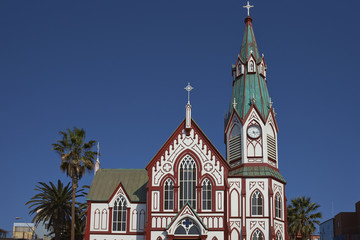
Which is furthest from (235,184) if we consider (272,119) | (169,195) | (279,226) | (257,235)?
(272,119)

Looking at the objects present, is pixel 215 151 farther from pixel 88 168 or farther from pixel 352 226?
pixel 352 226

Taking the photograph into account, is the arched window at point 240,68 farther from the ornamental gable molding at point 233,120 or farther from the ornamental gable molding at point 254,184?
the ornamental gable molding at point 254,184

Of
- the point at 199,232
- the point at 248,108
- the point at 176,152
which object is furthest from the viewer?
the point at 248,108

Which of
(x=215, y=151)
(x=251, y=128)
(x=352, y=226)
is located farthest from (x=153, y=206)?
(x=352, y=226)

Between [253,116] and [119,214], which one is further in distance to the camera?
[253,116]

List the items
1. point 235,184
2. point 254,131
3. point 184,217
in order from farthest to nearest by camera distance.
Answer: point 254,131 → point 235,184 → point 184,217

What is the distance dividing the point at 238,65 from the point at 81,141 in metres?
20.3

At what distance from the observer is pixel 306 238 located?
197ft

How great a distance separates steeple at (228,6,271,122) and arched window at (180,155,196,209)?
26.8ft

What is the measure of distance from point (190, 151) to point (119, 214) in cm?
1050

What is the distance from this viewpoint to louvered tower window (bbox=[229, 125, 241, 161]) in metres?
53.1

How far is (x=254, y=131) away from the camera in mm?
52750

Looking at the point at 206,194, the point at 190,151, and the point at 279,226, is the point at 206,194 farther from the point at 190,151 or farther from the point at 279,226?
the point at 279,226

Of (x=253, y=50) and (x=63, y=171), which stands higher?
(x=253, y=50)
